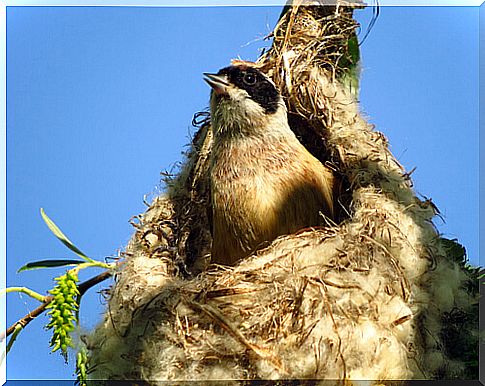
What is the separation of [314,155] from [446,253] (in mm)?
572

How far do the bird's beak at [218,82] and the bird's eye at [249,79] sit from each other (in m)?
0.05

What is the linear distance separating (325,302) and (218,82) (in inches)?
27.3

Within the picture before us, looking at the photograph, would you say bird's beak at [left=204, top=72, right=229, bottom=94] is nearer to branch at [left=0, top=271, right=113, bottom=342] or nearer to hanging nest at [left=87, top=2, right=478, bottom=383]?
hanging nest at [left=87, top=2, right=478, bottom=383]

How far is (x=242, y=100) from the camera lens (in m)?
1.76

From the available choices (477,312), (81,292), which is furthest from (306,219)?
(81,292)

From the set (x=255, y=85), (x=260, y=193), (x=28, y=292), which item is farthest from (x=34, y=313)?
(x=255, y=85)

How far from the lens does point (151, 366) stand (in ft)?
4.18

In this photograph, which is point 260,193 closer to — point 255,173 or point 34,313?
point 255,173

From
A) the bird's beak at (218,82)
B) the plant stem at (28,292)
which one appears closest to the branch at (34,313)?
the plant stem at (28,292)

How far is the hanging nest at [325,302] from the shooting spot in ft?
3.92

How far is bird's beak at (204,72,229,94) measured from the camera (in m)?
1.72

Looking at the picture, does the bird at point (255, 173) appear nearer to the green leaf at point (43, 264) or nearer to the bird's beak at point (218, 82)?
the bird's beak at point (218, 82)

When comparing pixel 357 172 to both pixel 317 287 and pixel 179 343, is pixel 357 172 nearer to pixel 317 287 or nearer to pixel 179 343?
pixel 317 287

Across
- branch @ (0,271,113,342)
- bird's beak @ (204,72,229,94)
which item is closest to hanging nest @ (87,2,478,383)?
branch @ (0,271,113,342)
